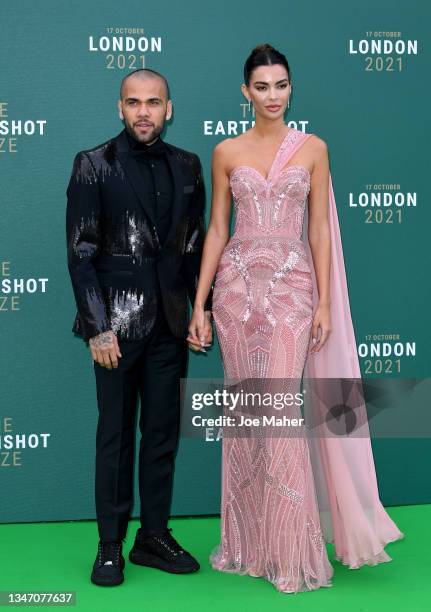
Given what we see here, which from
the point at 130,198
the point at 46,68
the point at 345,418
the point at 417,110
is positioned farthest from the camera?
the point at 417,110

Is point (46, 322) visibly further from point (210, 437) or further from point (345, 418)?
point (345, 418)

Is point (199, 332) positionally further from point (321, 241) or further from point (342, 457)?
point (342, 457)

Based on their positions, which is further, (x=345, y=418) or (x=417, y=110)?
(x=417, y=110)

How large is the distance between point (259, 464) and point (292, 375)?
382mm

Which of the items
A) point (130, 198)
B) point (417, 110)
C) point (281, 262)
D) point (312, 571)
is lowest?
point (312, 571)

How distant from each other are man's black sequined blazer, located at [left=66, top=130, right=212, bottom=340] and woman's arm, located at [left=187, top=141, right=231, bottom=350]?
6 centimetres

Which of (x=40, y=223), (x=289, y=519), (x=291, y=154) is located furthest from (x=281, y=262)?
(x=40, y=223)

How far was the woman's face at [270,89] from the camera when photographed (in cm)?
363

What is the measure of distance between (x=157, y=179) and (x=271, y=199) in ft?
1.46

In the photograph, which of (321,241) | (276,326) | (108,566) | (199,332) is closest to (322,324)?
(276,326)

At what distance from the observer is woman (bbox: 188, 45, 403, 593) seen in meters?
3.69

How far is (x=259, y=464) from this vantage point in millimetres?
3801

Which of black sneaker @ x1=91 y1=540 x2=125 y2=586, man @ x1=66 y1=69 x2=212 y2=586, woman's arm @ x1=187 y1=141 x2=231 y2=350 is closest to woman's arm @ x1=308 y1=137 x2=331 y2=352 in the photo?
woman's arm @ x1=187 y1=141 x2=231 y2=350

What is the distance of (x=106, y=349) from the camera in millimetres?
3635
